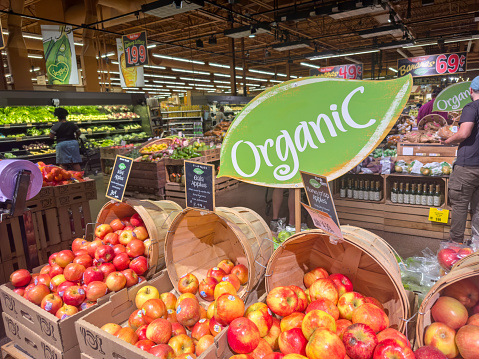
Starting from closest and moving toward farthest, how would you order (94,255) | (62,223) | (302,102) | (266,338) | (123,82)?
(266,338), (302,102), (94,255), (62,223), (123,82)

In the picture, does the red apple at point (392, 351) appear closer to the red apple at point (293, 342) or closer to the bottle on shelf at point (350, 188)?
the red apple at point (293, 342)

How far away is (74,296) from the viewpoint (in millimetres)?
1666

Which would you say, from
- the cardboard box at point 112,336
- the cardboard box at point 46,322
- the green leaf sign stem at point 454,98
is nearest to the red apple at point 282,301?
the cardboard box at point 112,336

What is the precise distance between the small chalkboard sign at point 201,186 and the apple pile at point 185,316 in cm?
39

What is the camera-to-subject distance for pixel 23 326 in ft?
5.65

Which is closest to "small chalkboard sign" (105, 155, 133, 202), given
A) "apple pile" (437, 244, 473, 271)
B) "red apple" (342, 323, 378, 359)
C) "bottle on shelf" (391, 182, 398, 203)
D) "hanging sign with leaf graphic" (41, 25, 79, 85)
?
"red apple" (342, 323, 378, 359)

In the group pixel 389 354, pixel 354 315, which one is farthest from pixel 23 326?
pixel 389 354

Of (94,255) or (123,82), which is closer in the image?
(94,255)

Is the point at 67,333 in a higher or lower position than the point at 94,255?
lower

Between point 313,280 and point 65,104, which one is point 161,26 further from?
point 313,280

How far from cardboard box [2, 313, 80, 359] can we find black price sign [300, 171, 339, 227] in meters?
1.33

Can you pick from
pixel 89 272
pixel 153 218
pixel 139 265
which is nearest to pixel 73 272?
pixel 89 272

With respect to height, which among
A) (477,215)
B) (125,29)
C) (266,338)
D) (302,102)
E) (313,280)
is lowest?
(477,215)

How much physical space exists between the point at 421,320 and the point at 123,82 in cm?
1106
